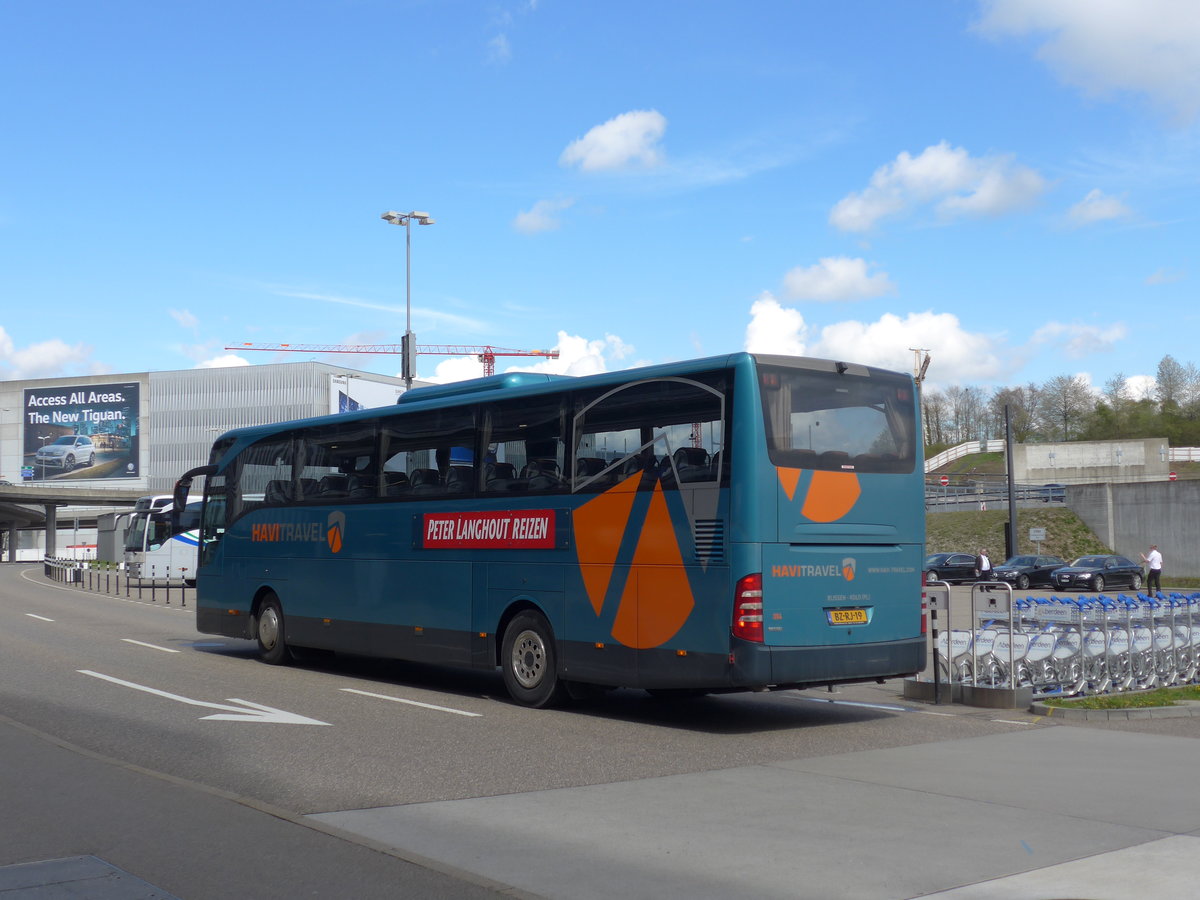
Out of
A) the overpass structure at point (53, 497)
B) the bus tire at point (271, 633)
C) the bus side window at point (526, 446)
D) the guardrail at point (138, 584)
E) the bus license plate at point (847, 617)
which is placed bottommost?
the guardrail at point (138, 584)

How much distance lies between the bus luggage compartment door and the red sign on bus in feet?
9.13

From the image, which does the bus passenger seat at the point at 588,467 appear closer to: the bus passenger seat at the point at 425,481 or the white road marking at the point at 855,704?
the bus passenger seat at the point at 425,481

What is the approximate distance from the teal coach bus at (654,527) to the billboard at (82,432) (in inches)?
4515

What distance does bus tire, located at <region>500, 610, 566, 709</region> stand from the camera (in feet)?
42.1

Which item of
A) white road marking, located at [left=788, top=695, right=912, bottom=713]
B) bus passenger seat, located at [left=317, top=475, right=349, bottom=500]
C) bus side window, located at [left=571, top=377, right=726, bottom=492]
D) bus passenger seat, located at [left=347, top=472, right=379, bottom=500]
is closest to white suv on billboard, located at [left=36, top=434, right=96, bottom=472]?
bus passenger seat, located at [left=317, top=475, right=349, bottom=500]

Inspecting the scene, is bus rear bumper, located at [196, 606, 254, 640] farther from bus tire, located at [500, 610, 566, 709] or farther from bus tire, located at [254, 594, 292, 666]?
bus tire, located at [500, 610, 566, 709]

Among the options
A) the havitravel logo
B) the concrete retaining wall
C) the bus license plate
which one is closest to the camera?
the bus license plate

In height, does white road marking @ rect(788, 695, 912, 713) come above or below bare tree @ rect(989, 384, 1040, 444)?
below

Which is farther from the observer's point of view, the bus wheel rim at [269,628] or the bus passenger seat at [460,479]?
the bus wheel rim at [269,628]

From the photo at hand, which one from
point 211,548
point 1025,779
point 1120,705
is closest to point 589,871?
point 1025,779

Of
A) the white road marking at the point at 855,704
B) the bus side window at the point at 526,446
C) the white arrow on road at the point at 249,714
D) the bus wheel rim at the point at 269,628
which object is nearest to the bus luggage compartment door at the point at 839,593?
the white road marking at the point at 855,704

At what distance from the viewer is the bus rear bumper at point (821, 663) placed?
35.8 feet

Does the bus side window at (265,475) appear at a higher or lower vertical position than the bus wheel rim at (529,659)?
higher

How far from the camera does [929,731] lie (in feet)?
37.2
